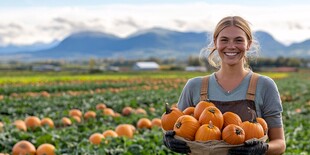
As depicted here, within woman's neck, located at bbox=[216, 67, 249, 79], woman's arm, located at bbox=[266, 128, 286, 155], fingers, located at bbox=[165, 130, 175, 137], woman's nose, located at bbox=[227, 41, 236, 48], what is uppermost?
woman's nose, located at bbox=[227, 41, 236, 48]

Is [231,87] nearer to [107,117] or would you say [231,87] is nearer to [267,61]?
[107,117]

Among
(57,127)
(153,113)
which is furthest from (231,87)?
(153,113)

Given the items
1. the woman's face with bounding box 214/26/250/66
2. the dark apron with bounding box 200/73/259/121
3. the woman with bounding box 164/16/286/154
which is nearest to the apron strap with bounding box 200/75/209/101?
the woman with bounding box 164/16/286/154

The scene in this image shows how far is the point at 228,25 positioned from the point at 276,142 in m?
0.97

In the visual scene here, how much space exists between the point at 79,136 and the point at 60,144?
130cm

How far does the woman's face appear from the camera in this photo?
3.80 m

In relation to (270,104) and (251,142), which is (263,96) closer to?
(270,104)

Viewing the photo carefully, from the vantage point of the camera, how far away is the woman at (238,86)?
3807 millimetres

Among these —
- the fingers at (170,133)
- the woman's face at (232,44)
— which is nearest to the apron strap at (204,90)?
the woman's face at (232,44)

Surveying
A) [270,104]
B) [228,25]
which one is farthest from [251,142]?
[228,25]

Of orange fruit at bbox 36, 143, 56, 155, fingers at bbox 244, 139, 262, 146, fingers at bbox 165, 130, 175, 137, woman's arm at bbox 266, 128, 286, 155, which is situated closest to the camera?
fingers at bbox 244, 139, 262, 146

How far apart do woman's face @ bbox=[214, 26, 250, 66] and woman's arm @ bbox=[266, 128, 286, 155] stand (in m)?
0.62

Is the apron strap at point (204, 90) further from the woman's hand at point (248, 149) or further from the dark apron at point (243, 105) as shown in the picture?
the woman's hand at point (248, 149)

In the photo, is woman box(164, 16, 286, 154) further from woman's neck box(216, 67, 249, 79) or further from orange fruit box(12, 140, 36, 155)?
orange fruit box(12, 140, 36, 155)
